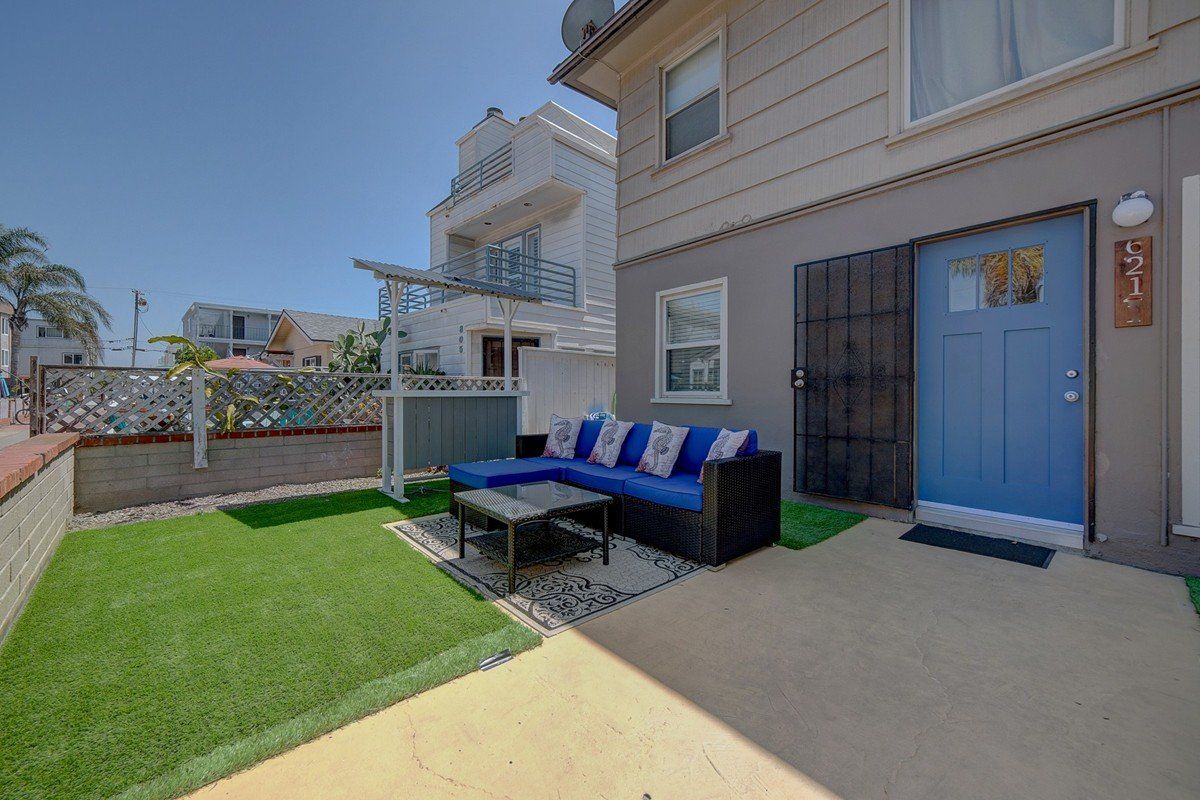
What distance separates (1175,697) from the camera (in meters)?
1.82

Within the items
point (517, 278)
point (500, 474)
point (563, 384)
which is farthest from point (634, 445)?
point (517, 278)

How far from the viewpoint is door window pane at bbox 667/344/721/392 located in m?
5.69

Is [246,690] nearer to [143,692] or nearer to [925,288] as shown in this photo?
[143,692]

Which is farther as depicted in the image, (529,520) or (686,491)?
(686,491)

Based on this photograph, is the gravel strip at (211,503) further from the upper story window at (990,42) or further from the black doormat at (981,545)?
the upper story window at (990,42)

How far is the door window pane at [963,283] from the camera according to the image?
12.9 feet

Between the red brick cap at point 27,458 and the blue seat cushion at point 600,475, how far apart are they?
3359mm

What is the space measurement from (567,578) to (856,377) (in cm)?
327

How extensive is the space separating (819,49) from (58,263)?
98.7 ft

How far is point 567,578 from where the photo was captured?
3.08m

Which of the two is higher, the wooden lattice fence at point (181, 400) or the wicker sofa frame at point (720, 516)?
the wooden lattice fence at point (181, 400)

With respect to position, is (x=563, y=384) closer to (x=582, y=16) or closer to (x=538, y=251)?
(x=538, y=251)

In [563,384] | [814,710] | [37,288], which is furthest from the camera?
[37,288]

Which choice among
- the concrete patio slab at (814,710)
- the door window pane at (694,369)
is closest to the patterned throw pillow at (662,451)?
the concrete patio slab at (814,710)
